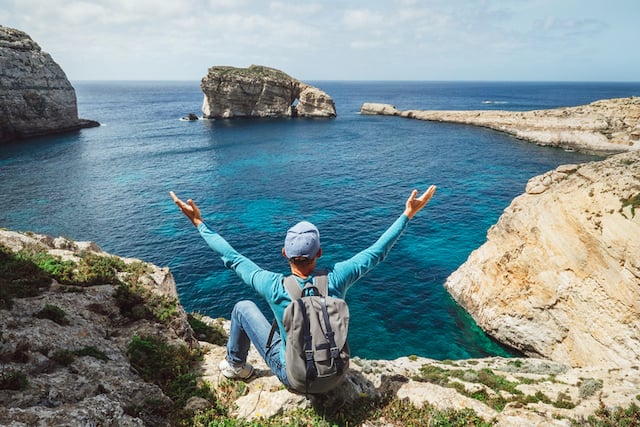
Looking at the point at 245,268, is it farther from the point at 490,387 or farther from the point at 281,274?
the point at 490,387

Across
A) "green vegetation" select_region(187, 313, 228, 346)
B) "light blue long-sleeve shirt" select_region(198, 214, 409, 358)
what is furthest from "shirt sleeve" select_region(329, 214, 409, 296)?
"green vegetation" select_region(187, 313, 228, 346)

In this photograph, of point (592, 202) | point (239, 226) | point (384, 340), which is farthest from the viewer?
point (239, 226)

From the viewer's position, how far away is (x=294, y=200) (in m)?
49.8

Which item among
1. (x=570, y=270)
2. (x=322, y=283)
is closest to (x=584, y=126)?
(x=570, y=270)

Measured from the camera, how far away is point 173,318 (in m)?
11.2

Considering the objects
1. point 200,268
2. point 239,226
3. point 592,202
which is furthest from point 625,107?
point 200,268

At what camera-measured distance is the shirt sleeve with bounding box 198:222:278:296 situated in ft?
17.3

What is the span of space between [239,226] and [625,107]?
325 ft

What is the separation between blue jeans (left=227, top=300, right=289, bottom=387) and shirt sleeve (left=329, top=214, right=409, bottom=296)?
174cm

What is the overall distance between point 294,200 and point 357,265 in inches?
1752

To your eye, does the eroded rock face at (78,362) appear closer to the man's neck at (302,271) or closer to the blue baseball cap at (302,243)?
the man's neck at (302,271)

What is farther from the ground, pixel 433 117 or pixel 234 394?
pixel 433 117

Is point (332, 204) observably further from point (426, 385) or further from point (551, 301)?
point (426, 385)

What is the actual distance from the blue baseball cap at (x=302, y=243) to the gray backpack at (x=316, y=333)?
44 centimetres
